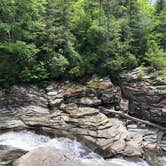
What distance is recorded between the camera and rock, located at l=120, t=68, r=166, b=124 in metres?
25.6

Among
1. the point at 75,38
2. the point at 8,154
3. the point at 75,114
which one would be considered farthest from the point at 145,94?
the point at 8,154

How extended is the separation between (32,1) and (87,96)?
9.28 metres

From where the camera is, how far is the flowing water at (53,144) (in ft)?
67.3

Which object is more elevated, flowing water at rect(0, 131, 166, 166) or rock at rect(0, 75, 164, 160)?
rock at rect(0, 75, 164, 160)

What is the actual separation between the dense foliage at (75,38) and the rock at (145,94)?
1532 millimetres

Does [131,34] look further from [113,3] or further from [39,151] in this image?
[39,151]

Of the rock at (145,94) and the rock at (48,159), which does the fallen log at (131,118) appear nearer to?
the rock at (145,94)


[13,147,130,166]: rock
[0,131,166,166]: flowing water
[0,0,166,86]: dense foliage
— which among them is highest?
[0,0,166,86]: dense foliage

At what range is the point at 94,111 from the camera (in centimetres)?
2453

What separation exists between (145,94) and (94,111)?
16.0 feet

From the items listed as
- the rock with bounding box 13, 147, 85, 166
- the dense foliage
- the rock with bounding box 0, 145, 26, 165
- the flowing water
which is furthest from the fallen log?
the rock with bounding box 13, 147, 85, 166

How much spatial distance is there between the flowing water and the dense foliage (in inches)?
234

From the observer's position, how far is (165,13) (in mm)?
33656

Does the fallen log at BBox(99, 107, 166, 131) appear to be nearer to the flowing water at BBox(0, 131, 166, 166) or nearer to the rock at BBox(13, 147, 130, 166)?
the flowing water at BBox(0, 131, 166, 166)
